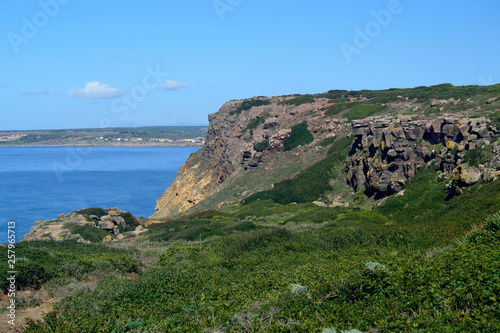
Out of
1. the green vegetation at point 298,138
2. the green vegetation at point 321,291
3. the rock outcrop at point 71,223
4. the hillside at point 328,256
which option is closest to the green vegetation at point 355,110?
the green vegetation at point 298,138

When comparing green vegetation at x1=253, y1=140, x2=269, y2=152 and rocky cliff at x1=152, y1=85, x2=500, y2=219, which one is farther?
green vegetation at x1=253, y1=140, x2=269, y2=152

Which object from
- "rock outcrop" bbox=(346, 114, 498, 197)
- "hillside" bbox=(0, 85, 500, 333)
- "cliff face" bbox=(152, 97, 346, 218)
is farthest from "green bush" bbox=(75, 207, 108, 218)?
"rock outcrop" bbox=(346, 114, 498, 197)

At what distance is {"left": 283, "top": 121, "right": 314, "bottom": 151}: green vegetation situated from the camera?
188 feet

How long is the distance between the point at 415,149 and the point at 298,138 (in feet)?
89.9

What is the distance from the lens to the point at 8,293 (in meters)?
13.4

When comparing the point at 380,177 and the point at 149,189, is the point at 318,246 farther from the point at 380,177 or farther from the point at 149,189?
the point at 149,189

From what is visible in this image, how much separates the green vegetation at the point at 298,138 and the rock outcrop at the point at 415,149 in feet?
60.0

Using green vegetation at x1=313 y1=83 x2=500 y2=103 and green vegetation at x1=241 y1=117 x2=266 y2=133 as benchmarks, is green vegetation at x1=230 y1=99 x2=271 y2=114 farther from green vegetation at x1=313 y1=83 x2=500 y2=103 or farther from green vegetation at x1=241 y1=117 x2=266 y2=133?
green vegetation at x1=313 y1=83 x2=500 y2=103

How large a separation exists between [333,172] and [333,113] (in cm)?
2030

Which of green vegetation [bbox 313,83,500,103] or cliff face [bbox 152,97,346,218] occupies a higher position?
green vegetation [bbox 313,83,500,103]

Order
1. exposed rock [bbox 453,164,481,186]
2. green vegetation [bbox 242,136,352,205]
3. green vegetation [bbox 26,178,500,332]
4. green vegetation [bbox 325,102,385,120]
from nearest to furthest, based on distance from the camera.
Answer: green vegetation [bbox 26,178,500,332], exposed rock [bbox 453,164,481,186], green vegetation [bbox 242,136,352,205], green vegetation [bbox 325,102,385,120]

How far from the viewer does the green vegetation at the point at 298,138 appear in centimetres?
5738

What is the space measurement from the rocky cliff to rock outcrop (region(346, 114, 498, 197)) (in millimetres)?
71

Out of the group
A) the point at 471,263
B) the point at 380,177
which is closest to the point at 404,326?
the point at 471,263
